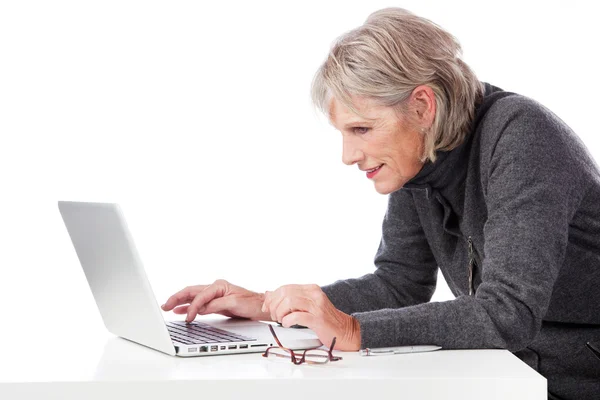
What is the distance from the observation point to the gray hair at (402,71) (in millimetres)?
1530

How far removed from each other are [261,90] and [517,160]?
2.14m

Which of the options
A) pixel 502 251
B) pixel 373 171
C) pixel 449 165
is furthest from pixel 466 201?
pixel 502 251

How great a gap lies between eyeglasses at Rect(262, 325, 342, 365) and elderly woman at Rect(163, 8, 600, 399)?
5 cm

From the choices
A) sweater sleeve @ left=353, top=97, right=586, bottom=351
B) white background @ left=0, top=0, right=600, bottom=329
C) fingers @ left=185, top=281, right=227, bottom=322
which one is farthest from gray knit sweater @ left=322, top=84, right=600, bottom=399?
white background @ left=0, top=0, right=600, bottom=329

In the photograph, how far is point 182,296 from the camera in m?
1.64

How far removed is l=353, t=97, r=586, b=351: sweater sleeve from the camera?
1303mm

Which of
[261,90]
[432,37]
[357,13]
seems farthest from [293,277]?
[432,37]

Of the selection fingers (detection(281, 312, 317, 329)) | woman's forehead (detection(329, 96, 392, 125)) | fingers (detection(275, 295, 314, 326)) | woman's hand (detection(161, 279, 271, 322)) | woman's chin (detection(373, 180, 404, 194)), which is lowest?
woman's hand (detection(161, 279, 271, 322))

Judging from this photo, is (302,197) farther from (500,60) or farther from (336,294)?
(336,294)

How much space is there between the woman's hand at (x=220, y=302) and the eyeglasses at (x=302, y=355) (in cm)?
34

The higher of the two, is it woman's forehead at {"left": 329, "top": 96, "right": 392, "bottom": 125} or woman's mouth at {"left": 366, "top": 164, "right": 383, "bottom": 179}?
woman's forehead at {"left": 329, "top": 96, "right": 392, "bottom": 125}

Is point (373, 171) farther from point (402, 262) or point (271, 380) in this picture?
point (271, 380)

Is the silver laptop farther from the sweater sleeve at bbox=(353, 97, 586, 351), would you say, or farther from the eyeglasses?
the sweater sleeve at bbox=(353, 97, 586, 351)

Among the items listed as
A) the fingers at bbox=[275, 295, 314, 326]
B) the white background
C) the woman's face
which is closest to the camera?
the fingers at bbox=[275, 295, 314, 326]
